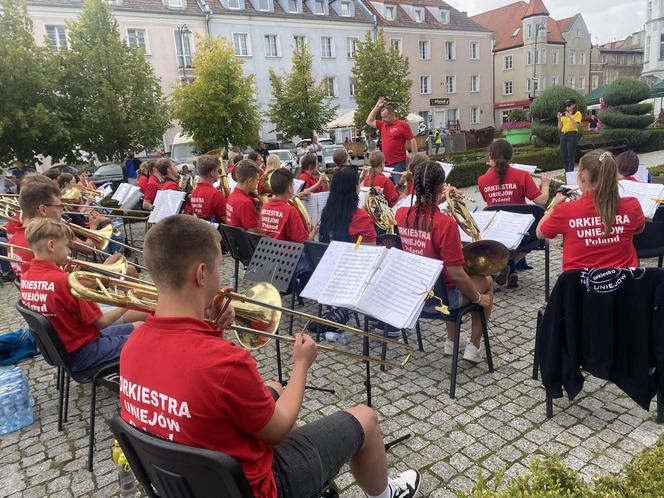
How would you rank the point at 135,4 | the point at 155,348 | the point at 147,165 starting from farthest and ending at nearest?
the point at 135,4
the point at 147,165
the point at 155,348

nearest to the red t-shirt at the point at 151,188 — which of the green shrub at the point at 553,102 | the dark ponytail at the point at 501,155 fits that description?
the dark ponytail at the point at 501,155

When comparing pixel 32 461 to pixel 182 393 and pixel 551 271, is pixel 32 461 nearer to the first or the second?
pixel 182 393

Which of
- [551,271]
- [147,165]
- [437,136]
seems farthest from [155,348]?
[437,136]

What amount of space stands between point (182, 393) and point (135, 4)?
32582mm

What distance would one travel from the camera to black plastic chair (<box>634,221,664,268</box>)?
16.7ft

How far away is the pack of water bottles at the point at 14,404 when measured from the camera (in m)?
3.76

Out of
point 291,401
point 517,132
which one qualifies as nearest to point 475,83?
point 517,132

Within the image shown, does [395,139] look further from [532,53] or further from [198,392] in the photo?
[532,53]

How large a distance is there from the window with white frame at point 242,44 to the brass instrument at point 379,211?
28.4 m

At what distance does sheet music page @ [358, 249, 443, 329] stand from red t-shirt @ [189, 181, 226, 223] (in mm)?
4451

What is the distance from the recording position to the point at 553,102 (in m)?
17.6

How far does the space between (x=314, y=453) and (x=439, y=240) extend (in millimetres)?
2065

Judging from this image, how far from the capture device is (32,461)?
3.40 m

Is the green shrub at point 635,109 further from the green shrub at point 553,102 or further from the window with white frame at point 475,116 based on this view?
the window with white frame at point 475,116
